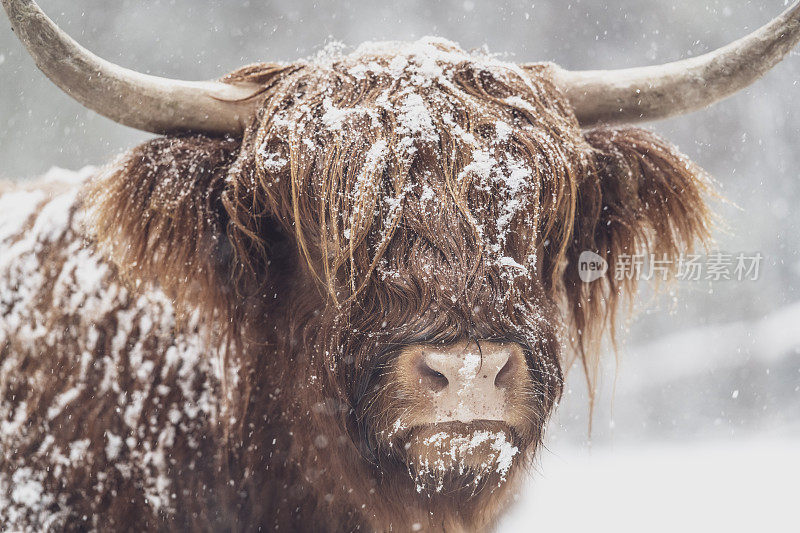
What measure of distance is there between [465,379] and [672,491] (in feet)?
18.3

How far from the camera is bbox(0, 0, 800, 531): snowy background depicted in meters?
8.64

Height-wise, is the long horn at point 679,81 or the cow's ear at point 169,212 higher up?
the long horn at point 679,81

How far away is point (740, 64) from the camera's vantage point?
2090mm

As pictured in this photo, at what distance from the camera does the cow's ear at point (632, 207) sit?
229 centimetres

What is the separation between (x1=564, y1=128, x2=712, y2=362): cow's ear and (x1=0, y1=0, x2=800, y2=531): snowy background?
4445 millimetres

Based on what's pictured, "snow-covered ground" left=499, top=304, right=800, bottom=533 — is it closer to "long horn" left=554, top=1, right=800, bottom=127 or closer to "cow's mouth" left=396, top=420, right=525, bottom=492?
"cow's mouth" left=396, top=420, right=525, bottom=492

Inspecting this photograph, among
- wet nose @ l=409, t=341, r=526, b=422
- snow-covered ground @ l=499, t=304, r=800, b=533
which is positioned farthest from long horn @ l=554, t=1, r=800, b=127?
snow-covered ground @ l=499, t=304, r=800, b=533

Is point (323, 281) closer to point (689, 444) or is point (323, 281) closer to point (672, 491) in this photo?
point (672, 491)

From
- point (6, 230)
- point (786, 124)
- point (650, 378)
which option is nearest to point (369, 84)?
point (6, 230)

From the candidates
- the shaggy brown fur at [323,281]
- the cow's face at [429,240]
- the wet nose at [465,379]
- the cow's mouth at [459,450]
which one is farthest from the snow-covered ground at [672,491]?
the wet nose at [465,379]

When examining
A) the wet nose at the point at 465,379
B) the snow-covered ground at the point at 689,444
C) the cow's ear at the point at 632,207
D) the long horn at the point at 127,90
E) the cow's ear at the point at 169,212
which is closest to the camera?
the wet nose at the point at 465,379

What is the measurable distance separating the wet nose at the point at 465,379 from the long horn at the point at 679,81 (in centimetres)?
93

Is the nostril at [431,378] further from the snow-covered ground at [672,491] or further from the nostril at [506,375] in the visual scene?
the snow-covered ground at [672,491]

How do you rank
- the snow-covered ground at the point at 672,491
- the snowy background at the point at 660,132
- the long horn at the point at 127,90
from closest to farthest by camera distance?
the long horn at the point at 127,90, the snow-covered ground at the point at 672,491, the snowy background at the point at 660,132
